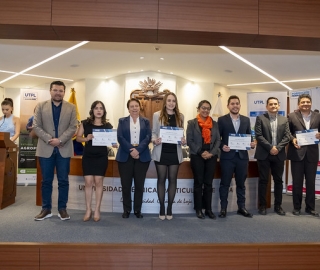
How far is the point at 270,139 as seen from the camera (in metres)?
4.21

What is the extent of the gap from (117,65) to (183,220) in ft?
16.7

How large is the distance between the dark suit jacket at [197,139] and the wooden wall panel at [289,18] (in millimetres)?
1348

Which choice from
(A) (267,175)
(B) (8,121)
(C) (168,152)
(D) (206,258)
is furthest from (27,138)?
(D) (206,258)

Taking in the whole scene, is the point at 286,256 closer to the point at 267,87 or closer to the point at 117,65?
the point at 117,65

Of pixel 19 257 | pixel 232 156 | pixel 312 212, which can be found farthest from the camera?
pixel 312 212

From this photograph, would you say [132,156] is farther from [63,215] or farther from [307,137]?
[307,137]

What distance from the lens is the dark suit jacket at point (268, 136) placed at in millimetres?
4160

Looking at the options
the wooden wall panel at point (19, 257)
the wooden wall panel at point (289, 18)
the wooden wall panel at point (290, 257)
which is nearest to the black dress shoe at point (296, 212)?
the wooden wall panel at point (290, 257)

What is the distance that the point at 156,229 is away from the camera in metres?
3.47

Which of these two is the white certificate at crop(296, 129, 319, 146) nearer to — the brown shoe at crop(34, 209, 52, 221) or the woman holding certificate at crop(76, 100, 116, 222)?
the woman holding certificate at crop(76, 100, 116, 222)

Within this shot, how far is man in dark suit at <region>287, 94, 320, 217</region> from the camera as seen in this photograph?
13.9 ft

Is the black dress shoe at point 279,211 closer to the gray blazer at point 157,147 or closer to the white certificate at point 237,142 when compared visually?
the white certificate at point 237,142

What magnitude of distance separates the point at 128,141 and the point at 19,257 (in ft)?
5.61

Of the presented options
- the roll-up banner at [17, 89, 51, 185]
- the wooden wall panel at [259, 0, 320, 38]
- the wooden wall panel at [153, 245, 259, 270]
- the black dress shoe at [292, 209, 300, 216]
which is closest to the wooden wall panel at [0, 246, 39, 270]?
the wooden wall panel at [153, 245, 259, 270]
